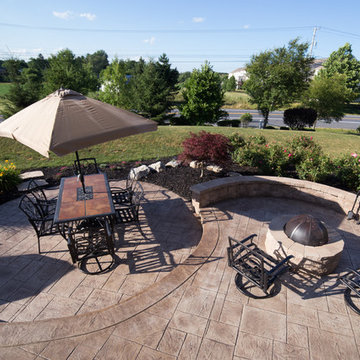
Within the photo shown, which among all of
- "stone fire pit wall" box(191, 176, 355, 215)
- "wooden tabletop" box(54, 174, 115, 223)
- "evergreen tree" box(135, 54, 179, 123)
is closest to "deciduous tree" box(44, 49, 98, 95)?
"evergreen tree" box(135, 54, 179, 123)

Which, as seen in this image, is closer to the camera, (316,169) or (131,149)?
(316,169)

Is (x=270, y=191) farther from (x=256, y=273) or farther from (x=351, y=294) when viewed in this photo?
(x=256, y=273)

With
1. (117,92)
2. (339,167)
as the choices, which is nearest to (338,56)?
(117,92)

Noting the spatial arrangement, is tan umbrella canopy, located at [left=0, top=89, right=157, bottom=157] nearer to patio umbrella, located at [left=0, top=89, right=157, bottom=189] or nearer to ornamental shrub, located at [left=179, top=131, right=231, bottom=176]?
patio umbrella, located at [left=0, top=89, right=157, bottom=189]

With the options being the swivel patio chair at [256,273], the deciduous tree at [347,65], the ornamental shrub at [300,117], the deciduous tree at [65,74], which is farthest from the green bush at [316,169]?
the deciduous tree at [347,65]

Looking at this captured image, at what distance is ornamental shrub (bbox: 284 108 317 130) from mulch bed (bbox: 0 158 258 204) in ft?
47.6

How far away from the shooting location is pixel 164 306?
3.55 meters

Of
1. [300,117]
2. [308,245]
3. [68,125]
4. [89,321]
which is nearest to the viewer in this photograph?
[89,321]

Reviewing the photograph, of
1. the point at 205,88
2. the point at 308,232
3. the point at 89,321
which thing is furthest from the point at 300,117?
the point at 89,321

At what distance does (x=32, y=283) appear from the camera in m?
4.18

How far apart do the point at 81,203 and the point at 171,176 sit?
153 inches

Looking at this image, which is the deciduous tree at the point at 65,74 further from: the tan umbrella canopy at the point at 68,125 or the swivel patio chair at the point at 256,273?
the swivel patio chair at the point at 256,273

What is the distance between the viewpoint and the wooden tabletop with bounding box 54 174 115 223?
4.37 meters

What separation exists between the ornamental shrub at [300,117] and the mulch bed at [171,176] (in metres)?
14.5
